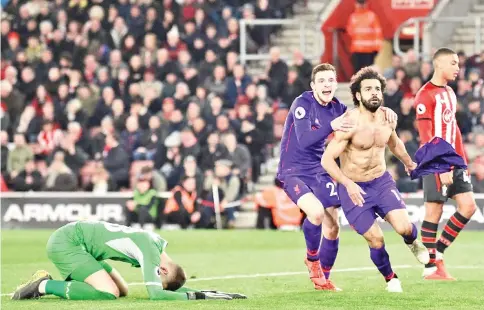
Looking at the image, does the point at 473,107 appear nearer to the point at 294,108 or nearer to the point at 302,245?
the point at 302,245

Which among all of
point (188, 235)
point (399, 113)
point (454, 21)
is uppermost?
point (454, 21)

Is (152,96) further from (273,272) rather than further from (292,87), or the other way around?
(273,272)

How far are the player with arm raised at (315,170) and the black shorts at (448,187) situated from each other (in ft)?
4.34

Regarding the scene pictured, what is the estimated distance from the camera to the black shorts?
14445 mm

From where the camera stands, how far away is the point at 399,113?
23219mm

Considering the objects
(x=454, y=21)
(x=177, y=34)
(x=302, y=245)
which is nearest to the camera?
(x=302, y=245)

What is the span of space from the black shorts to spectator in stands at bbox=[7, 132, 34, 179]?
1242 cm

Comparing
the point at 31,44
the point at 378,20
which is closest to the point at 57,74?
the point at 31,44

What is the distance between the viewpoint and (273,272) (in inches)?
624

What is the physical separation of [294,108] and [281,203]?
31.6 ft

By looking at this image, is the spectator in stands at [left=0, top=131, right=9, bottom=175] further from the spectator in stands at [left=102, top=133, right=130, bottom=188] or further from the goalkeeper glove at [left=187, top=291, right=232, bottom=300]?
the goalkeeper glove at [left=187, top=291, right=232, bottom=300]

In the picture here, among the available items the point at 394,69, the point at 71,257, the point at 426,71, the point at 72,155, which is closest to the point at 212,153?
the point at 72,155

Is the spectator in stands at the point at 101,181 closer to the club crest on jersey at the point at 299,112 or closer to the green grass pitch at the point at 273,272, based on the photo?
the green grass pitch at the point at 273,272

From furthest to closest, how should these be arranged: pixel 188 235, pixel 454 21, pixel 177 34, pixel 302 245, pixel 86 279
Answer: pixel 177 34 < pixel 454 21 < pixel 188 235 < pixel 302 245 < pixel 86 279
